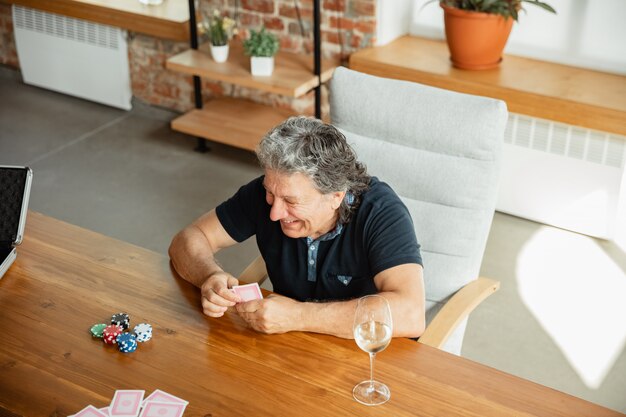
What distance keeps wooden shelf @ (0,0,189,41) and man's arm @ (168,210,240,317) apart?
2.53 metres

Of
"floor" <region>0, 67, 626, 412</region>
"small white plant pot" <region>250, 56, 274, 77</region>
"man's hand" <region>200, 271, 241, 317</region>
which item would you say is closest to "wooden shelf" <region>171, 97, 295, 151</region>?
"floor" <region>0, 67, 626, 412</region>

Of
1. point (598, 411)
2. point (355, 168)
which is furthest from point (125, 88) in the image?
point (598, 411)

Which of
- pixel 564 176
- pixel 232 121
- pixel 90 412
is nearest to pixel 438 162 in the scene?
pixel 90 412

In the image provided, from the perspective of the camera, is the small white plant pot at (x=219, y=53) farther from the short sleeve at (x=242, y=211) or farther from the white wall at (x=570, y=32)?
the short sleeve at (x=242, y=211)

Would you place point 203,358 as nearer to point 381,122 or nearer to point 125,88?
point 381,122

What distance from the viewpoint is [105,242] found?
7.23 ft

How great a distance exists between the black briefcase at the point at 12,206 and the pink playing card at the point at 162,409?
2.29ft

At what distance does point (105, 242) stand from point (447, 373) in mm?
1048

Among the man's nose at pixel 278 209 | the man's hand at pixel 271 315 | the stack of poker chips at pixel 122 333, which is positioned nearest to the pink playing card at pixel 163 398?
the stack of poker chips at pixel 122 333

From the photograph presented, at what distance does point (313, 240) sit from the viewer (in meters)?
2.09

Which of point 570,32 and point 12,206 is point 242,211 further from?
point 570,32

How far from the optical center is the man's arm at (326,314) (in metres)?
1.81

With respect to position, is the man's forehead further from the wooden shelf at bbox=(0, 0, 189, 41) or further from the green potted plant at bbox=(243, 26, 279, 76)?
the wooden shelf at bbox=(0, 0, 189, 41)

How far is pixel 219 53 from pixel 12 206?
215 centimetres
